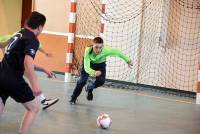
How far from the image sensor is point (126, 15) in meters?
11.5

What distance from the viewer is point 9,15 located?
14.2 meters

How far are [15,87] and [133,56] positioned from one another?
22.4ft

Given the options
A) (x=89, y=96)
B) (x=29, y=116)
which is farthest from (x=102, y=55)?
(x=29, y=116)

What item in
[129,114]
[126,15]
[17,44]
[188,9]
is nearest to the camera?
[17,44]

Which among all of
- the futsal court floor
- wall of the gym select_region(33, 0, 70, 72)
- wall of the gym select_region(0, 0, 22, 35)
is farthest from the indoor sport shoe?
wall of the gym select_region(0, 0, 22, 35)

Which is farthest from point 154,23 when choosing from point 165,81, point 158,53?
point 165,81

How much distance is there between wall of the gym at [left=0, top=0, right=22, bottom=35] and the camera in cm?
1413

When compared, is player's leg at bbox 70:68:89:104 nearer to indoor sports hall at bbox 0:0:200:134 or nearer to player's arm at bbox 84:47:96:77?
indoor sports hall at bbox 0:0:200:134

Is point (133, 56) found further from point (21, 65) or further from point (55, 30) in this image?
point (21, 65)

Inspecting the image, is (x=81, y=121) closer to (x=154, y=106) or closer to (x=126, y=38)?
(x=154, y=106)

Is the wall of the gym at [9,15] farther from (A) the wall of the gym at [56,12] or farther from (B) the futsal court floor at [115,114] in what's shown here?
(B) the futsal court floor at [115,114]

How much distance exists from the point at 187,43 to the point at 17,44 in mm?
6524

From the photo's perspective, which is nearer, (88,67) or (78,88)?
(88,67)

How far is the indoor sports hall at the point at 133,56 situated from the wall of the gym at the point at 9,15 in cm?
104
